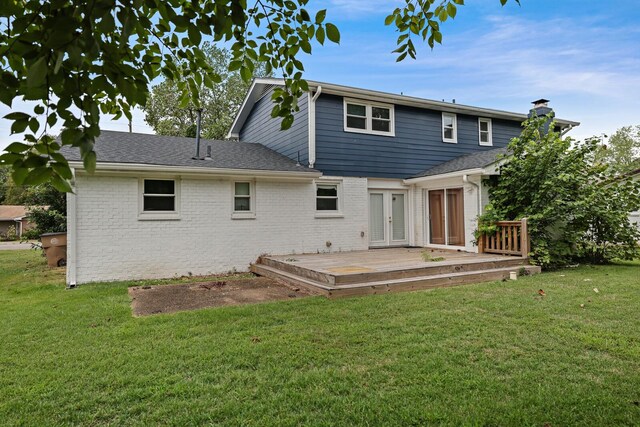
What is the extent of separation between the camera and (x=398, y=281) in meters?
6.99

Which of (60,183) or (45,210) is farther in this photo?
(45,210)

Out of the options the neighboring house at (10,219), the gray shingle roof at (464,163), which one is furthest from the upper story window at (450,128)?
the neighboring house at (10,219)

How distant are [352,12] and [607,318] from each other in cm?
517

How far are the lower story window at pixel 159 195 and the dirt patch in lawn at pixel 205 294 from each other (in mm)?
2159

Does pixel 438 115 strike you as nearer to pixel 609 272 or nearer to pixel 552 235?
pixel 552 235

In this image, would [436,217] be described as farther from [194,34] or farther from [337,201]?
[194,34]

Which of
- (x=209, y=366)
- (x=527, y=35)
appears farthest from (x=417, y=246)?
(x=209, y=366)

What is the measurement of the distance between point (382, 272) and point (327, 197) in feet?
15.7

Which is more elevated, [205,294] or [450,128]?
[450,128]

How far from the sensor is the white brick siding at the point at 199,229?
8.41 m

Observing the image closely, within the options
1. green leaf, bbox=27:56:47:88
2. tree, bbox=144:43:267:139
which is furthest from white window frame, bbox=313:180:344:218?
tree, bbox=144:43:267:139

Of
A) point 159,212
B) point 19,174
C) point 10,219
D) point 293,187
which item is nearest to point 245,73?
point 19,174

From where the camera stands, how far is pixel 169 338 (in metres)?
4.27

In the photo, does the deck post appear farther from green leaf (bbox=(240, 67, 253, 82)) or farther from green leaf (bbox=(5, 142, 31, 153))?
green leaf (bbox=(5, 142, 31, 153))
